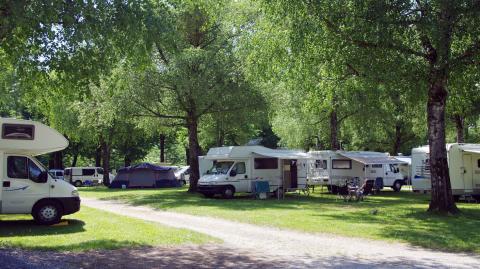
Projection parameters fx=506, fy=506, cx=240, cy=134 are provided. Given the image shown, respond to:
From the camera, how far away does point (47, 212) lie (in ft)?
43.3

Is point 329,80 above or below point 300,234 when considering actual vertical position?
above

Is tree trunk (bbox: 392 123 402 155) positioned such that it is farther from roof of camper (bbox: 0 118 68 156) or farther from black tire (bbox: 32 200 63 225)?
roof of camper (bbox: 0 118 68 156)

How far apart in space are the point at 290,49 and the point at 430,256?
7.67 metres

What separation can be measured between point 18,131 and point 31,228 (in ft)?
8.02

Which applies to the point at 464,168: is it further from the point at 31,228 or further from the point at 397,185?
the point at 31,228

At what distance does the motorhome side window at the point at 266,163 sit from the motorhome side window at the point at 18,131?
1286cm

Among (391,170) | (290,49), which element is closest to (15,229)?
(290,49)

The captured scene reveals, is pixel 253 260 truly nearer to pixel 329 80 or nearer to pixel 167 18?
pixel 167 18

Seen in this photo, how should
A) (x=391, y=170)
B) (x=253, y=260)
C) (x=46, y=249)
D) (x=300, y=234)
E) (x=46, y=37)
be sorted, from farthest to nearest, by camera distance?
(x=391, y=170), (x=300, y=234), (x=46, y=37), (x=46, y=249), (x=253, y=260)

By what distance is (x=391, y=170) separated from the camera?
96.8ft

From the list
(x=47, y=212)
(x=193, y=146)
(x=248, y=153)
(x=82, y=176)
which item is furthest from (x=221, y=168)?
(x=82, y=176)

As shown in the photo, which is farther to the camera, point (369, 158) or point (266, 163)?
point (369, 158)

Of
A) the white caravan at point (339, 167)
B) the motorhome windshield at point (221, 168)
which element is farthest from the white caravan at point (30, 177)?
the white caravan at point (339, 167)

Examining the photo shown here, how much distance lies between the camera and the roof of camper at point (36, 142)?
1246 centimetres
